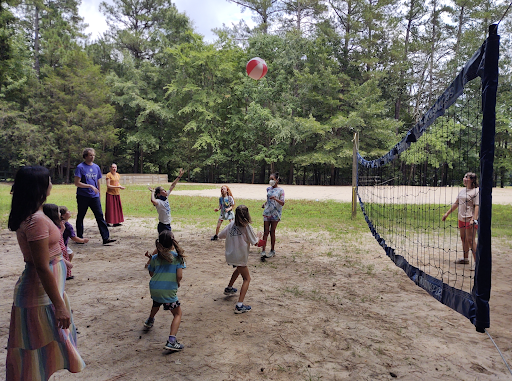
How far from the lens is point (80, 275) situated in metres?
5.10

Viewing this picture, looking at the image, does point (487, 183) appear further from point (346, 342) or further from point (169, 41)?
point (169, 41)

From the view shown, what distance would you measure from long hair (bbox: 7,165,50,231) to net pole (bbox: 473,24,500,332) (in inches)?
106

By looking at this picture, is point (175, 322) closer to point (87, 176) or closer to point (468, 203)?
point (87, 176)

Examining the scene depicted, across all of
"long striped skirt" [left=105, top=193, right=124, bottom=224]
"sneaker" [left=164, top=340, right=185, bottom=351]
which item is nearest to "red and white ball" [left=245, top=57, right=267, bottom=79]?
"long striped skirt" [left=105, top=193, right=124, bottom=224]

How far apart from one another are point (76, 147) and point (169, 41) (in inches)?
566

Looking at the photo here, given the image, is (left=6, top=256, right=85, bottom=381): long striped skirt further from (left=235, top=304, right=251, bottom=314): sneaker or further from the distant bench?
the distant bench

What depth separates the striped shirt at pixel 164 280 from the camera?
3115 millimetres

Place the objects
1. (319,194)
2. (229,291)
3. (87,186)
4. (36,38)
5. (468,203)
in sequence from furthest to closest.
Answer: (36,38)
(319,194)
(87,186)
(468,203)
(229,291)

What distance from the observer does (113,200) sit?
8.80 metres

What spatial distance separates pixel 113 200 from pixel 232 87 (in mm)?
26461

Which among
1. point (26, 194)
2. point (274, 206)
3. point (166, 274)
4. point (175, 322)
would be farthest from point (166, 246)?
point (274, 206)

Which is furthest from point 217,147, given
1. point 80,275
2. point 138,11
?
point 80,275

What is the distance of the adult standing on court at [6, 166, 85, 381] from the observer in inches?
73.2

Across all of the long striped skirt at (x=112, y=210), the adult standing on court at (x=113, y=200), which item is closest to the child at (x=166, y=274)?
the adult standing on court at (x=113, y=200)
